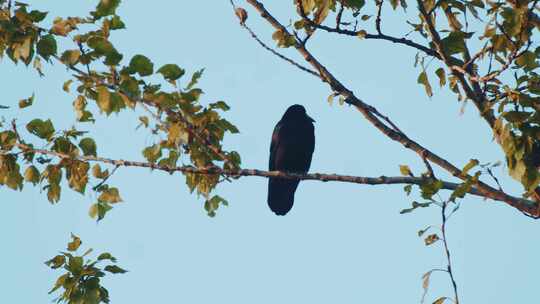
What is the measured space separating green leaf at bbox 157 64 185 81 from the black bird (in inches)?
199

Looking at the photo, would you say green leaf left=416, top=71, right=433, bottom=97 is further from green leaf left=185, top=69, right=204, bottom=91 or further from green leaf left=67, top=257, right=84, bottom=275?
green leaf left=67, top=257, right=84, bottom=275

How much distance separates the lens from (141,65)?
3703 mm

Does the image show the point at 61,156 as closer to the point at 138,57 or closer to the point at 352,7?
the point at 138,57

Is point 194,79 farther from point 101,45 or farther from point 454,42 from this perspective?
point 454,42

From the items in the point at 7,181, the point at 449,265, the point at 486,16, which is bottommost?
the point at 449,265

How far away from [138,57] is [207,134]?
2.67ft

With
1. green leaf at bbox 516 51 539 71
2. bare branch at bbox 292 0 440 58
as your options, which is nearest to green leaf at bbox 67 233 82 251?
bare branch at bbox 292 0 440 58

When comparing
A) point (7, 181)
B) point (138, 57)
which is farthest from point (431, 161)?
point (7, 181)

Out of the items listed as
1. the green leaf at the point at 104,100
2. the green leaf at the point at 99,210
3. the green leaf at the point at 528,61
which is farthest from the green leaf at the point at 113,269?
the green leaf at the point at 528,61

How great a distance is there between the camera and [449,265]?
3268 mm

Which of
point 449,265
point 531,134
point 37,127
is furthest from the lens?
point 37,127

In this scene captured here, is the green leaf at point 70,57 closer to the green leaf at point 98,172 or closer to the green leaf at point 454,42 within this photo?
the green leaf at point 98,172

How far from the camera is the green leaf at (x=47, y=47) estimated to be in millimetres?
3752

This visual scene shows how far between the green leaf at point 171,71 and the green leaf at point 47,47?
499 millimetres
